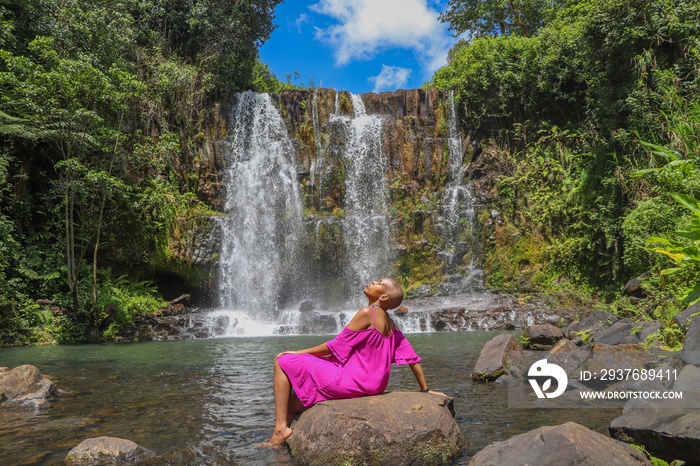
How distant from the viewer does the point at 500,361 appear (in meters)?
5.95

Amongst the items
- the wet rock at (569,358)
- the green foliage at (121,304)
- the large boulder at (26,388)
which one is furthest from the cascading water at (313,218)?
the large boulder at (26,388)

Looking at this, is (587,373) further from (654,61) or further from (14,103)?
(14,103)

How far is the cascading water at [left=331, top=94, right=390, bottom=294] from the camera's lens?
19.0 meters

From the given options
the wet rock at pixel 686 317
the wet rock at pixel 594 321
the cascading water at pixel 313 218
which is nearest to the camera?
the wet rock at pixel 686 317

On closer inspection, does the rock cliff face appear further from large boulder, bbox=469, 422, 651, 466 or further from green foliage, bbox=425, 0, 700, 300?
large boulder, bbox=469, 422, 651, 466

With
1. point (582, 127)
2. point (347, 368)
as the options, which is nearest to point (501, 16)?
point (582, 127)

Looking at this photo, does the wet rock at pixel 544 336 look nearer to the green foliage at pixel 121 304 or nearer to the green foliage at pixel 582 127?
the green foliage at pixel 582 127

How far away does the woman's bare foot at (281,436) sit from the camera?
3266mm

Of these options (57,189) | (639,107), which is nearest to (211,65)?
(57,189)

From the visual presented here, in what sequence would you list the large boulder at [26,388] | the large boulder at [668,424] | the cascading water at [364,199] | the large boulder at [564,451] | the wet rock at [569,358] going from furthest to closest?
the cascading water at [364,199] < the wet rock at [569,358] < the large boulder at [26,388] < the large boulder at [668,424] < the large boulder at [564,451]

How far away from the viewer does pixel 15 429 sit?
3.90 metres

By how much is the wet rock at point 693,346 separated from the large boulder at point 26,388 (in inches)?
278

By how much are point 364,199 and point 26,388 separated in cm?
1624

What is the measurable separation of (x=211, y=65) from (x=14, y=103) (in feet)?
31.4
